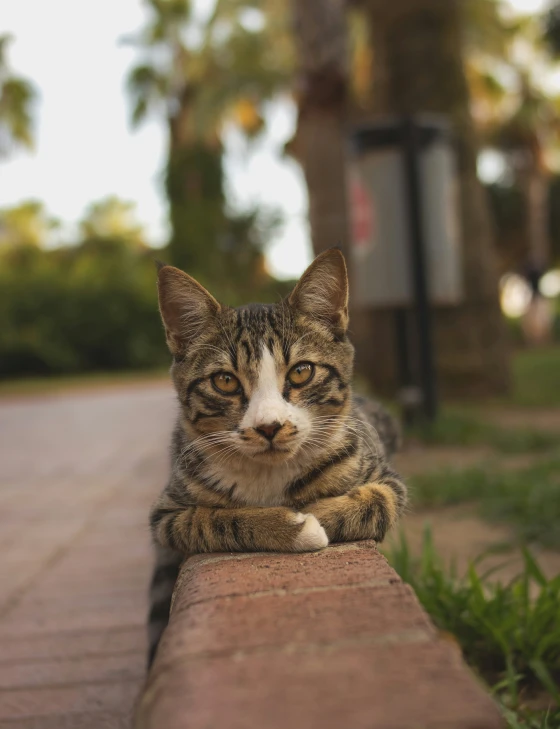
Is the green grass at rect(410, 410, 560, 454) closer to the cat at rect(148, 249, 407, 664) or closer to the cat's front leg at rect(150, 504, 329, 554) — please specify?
the cat at rect(148, 249, 407, 664)

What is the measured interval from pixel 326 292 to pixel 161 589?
1.16 m

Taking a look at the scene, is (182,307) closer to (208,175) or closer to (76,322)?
(76,322)

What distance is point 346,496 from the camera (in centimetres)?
222

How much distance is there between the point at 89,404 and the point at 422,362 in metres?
7.16

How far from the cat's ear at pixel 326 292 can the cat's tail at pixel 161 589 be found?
942 mm

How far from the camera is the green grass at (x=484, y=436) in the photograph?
6.30 meters

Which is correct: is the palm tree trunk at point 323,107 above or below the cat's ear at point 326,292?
above

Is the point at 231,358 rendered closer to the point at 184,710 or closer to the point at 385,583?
the point at 385,583

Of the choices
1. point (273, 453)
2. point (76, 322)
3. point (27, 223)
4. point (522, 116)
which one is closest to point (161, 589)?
point (273, 453)

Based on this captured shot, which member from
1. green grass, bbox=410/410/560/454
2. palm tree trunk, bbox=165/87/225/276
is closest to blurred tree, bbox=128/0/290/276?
palm tree trunk, bbox=165/87/225/276

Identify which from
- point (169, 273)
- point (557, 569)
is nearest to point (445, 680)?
point (169, 273)

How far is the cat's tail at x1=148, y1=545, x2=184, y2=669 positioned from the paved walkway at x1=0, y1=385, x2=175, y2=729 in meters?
0.23

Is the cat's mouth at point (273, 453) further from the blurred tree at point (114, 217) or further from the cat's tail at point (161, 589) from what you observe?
the blurred tree at point (114, 217)

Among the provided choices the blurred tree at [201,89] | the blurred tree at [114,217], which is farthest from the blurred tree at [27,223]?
the blurred tree at [201,89]
